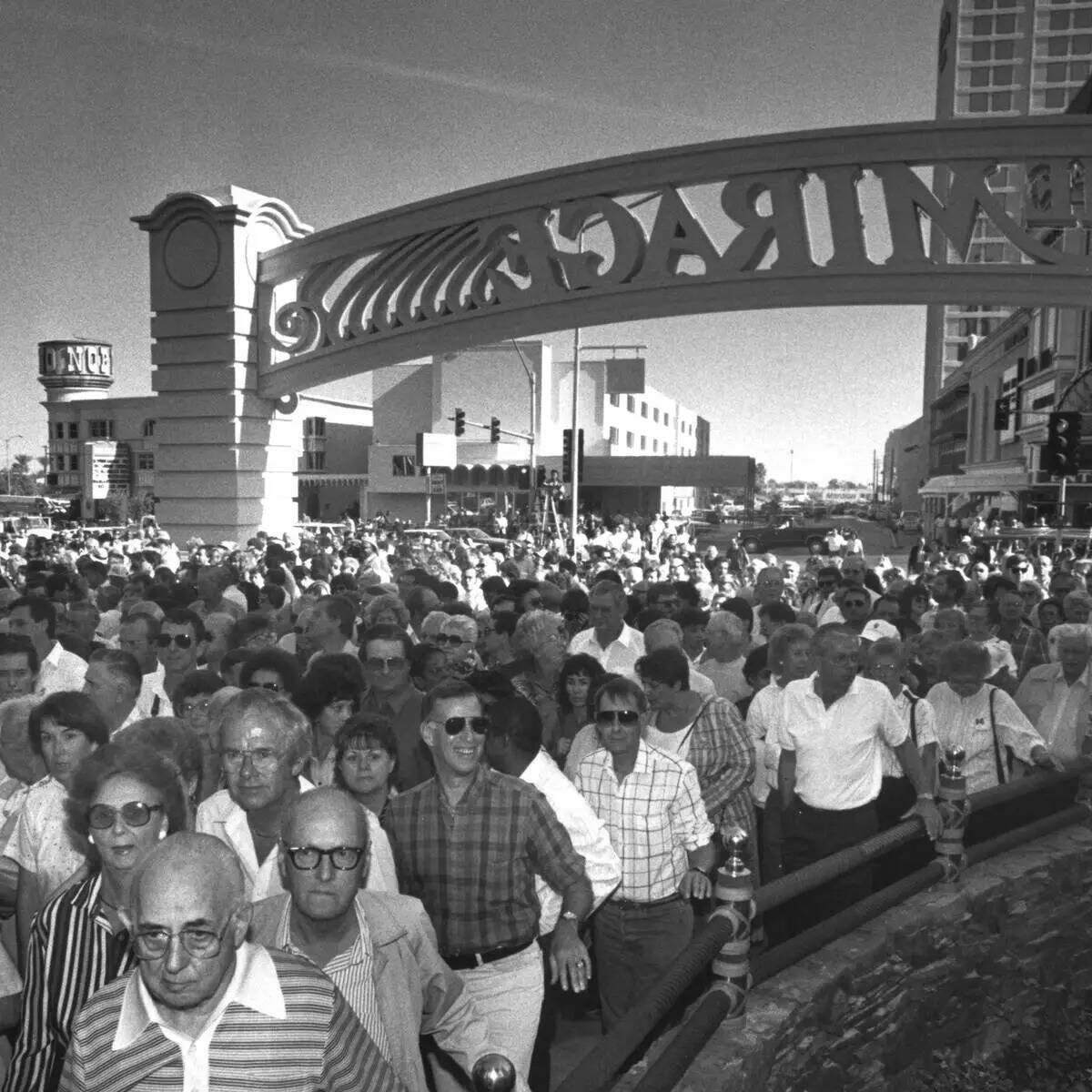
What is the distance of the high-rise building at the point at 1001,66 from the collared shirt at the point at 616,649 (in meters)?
97.2

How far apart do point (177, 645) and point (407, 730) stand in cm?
198

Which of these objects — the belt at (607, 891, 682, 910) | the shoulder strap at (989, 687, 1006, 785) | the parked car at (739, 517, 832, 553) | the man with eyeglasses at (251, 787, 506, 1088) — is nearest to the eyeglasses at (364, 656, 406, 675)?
the belt at (607, 891, 682, 910)

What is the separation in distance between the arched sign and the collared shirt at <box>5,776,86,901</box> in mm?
10393

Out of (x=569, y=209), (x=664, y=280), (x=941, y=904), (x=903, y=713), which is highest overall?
(x=569, y=209)

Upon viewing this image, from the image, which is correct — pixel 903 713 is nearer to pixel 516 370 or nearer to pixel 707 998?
pixel 707 998

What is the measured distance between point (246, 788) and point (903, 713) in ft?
11.2

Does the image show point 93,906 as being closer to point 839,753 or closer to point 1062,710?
point 839,753

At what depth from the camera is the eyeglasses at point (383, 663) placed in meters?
5.71

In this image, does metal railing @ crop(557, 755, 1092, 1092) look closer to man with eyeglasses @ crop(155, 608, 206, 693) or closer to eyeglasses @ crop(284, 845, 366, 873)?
eyeglasses @ crop(284, 845, 366, 873)

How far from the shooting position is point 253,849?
3.65 metres

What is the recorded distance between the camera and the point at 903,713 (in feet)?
18.1

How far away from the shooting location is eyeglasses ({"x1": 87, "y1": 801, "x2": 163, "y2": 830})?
310 cm

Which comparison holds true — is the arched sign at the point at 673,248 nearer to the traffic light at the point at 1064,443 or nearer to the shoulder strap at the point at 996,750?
the traffic light at the point at 1064,443

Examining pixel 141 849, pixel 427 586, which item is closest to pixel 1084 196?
pixel 427 586
